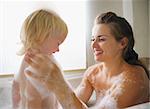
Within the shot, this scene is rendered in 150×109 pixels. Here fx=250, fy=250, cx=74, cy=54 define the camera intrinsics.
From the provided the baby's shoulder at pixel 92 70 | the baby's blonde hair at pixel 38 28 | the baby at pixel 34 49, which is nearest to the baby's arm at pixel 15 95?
the baby at pixel 34 49

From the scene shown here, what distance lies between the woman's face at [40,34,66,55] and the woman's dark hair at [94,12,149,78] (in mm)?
152

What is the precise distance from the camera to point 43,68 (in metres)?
0.84

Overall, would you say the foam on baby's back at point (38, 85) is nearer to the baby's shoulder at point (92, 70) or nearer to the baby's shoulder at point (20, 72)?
the baby's shoulder at point (20, 72)

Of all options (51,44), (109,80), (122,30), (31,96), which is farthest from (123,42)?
(31,96)

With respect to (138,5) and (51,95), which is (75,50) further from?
(138,5)

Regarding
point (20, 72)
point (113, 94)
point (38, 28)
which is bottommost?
point (113, 94)

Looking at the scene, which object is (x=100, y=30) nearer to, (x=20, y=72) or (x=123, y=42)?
(x=123, y=42)

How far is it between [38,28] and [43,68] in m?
0.14

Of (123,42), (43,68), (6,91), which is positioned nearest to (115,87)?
(123,42)

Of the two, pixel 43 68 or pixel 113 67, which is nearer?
pixel 43 68

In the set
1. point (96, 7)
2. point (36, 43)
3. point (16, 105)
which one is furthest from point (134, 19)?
point (16, 105)

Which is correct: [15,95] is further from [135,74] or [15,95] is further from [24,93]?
[135,74]

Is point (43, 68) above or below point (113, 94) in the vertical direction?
above

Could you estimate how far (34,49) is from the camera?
843 millimetres
